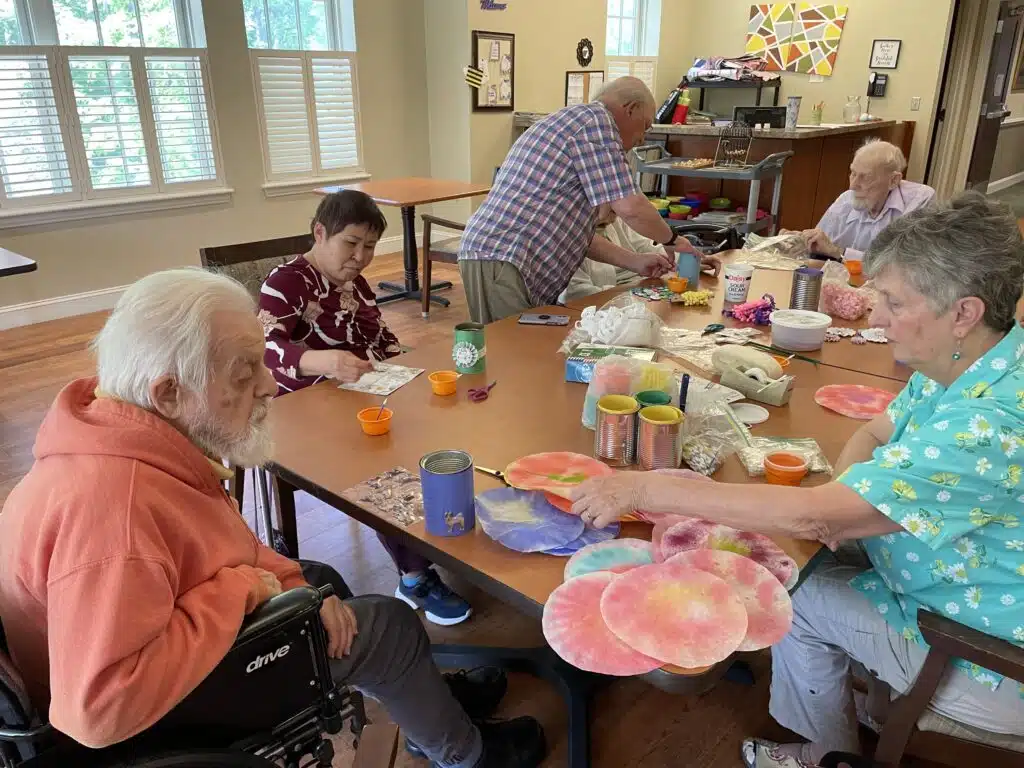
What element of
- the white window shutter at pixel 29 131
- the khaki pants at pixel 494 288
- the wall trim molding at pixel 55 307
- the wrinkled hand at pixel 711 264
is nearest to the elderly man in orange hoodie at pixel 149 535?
the khaki pants at pixel 494 288

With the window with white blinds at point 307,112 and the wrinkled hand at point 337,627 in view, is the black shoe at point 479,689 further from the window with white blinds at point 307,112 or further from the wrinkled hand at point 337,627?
the window with white blinds at point 307,112

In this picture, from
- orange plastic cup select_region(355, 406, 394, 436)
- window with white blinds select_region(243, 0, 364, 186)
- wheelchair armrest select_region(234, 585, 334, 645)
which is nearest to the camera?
wheelchair armrest select_region(234, 585, 334, 645)

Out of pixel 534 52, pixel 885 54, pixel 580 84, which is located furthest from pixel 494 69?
pixel 885 54

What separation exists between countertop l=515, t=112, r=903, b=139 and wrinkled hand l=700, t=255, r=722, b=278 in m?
2.91

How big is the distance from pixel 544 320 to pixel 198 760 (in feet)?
5.18

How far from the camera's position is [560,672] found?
1749mm

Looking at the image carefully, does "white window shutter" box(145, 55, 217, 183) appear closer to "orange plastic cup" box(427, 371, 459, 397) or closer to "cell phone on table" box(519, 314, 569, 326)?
"cell phone on table" box(519, 314, 569, 326)

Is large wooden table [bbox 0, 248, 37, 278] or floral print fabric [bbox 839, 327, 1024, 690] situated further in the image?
large wooden table [bbox 0, 248, 37, 278]

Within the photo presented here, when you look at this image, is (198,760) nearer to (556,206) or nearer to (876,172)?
(556,206)

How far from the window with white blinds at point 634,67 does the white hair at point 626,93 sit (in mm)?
5161

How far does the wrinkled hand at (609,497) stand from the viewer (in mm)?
1144

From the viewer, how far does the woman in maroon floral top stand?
78.8 inches

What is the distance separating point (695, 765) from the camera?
1.61 metres

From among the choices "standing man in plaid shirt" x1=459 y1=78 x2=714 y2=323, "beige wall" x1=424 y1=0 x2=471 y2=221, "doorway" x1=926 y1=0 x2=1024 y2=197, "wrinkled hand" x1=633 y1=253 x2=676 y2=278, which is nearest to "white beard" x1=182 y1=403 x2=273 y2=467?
"standing man in plaid shirt" x1=459 y1=78 x2=714 y2=323
